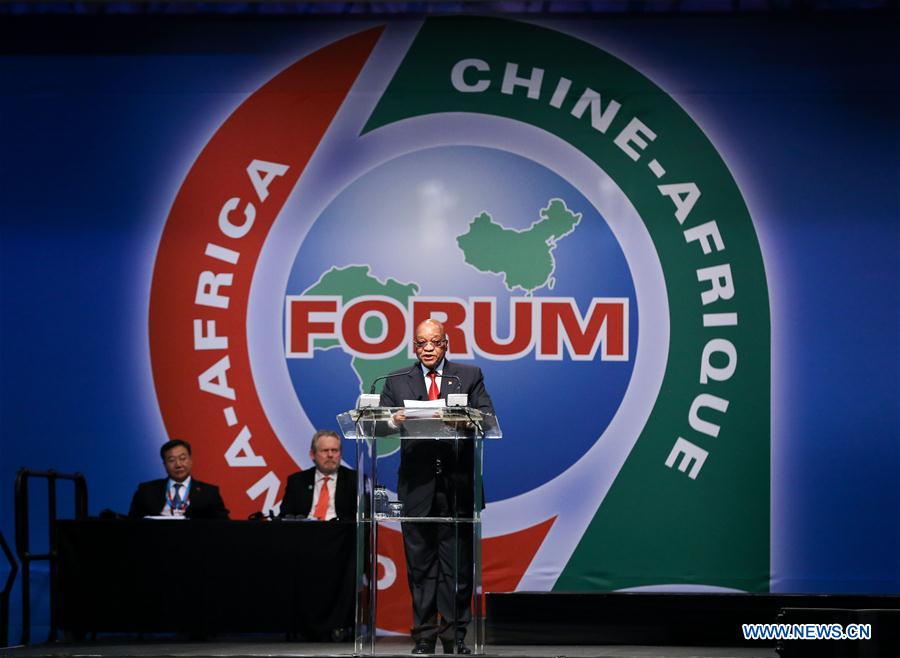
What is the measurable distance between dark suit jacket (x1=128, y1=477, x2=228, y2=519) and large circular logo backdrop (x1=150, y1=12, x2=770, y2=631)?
52 centimetres

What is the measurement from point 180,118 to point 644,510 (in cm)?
339


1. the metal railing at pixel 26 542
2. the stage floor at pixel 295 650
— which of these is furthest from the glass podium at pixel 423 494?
the metal railing at pixel 26 542

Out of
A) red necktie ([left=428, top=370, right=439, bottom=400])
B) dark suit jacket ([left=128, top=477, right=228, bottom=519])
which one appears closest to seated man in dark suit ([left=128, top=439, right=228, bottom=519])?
dark suit jacket ([left=128, top=477, right=228, bottom=519])

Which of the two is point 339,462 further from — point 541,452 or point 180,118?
point 180,118

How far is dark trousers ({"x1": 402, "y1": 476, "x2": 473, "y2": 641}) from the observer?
5039mm

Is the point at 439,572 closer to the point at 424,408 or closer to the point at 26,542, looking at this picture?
the point at 424,408

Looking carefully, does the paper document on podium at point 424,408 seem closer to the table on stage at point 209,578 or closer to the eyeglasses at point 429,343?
the eyeglasses at point 429,343

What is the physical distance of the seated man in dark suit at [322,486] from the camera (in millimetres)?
6602

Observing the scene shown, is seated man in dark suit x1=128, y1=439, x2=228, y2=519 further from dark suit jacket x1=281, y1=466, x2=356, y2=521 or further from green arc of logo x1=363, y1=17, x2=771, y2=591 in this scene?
green arc of logo x1=363, y1=17, x2=771, y2=591

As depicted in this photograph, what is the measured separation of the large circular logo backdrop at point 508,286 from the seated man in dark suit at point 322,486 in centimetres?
55

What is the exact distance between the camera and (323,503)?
662cm

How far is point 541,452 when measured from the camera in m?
7.21
